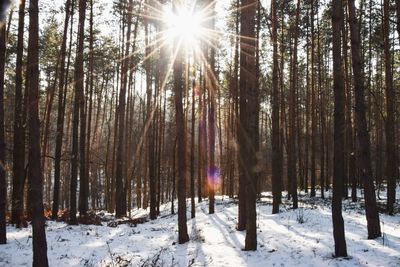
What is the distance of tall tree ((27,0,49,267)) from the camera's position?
25.9 ft

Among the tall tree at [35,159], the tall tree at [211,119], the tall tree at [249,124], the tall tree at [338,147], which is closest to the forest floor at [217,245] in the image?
the tall tree at [338,147]

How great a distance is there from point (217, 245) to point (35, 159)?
568 centimetres

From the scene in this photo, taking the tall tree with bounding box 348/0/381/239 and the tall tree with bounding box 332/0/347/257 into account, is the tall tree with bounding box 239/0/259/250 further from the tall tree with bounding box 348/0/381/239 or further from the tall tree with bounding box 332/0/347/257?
the tall tree with bounding box 348/0/381/239

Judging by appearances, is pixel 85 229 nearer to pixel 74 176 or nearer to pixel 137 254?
pixel 74 176

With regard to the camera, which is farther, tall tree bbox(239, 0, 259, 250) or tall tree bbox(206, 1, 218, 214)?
tall tree bbox(206, 1, 218, 214)

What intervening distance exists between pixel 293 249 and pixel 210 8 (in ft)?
45.5

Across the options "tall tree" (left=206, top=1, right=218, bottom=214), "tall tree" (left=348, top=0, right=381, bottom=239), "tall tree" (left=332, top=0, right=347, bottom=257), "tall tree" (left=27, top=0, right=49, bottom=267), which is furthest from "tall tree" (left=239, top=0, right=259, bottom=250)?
"tall tree" (left=206, top=1, right=218, bottom=214)

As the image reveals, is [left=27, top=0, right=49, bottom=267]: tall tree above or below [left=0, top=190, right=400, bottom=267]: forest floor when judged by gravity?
above

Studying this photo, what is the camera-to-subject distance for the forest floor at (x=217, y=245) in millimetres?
9359

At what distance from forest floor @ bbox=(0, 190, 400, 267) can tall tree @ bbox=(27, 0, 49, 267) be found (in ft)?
5.82

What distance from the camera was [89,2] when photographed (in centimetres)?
2189

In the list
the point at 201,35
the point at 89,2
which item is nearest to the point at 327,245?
the point at 201,35

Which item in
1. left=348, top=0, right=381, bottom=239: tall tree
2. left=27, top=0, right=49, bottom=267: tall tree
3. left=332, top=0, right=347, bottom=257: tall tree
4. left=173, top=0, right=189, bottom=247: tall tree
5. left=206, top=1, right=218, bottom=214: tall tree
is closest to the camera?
left=27, top=0, right=49, bottom=267: tall tree

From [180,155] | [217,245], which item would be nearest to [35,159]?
[180,155]
